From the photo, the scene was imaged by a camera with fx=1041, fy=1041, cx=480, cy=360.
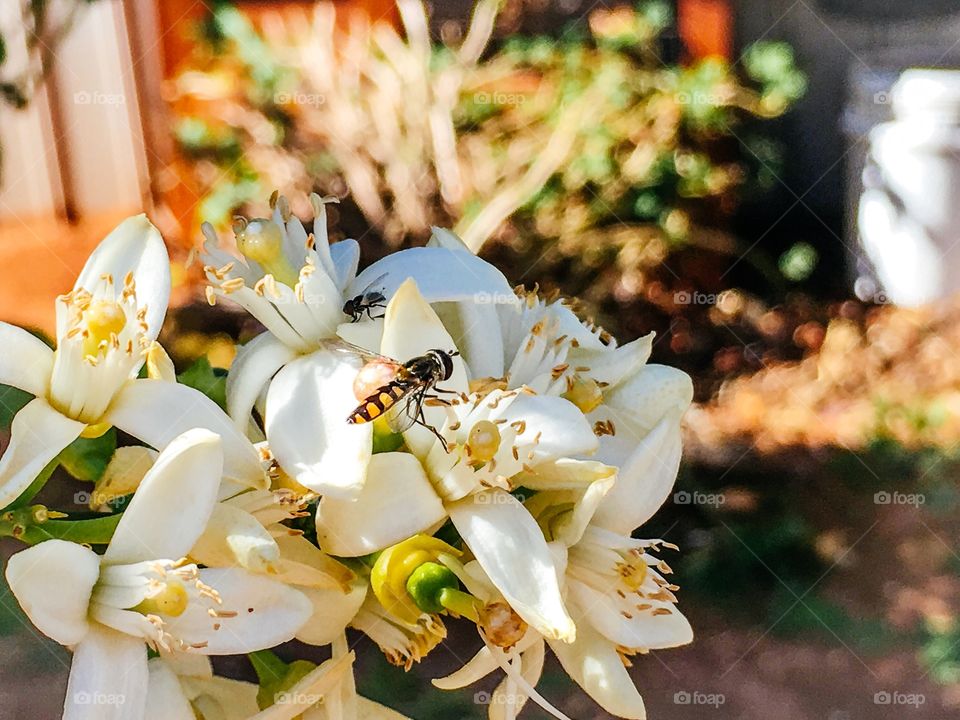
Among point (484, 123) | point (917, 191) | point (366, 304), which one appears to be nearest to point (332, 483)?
point (366, 304)

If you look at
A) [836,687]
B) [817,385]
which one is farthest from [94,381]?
[817,385]

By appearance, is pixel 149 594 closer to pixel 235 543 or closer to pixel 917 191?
pixel 235 543

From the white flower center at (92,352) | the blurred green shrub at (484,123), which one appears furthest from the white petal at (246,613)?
the blurred green shrub at (484,123)

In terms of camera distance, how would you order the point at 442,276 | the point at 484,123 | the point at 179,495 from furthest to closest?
the point at 484,123, the point at 442,276, the point at 179,495

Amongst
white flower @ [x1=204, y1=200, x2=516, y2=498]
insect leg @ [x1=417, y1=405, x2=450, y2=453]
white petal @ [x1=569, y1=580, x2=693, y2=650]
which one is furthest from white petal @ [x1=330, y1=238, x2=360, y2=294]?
white petal @ [x1=569, y1=580, x2=693, y2=650]

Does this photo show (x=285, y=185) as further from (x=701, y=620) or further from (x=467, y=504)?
(x=467, y=504)

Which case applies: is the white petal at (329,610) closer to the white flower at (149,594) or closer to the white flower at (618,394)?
the white flower at (149,594)
